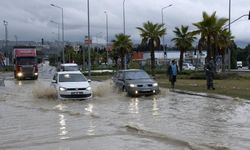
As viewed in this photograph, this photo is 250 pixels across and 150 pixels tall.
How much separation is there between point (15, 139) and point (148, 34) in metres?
49.2

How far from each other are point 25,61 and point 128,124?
4108 cm

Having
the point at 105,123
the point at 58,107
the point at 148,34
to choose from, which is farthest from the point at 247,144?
the point at 148,34

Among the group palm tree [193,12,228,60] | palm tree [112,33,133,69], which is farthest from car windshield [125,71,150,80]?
palm tree [112,33,133,69]

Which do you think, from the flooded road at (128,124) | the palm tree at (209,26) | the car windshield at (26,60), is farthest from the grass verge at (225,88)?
the car windshield at (26,60)

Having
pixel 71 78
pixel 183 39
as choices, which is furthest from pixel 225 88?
pixel 183 39

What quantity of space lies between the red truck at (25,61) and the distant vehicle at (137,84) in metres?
27.5

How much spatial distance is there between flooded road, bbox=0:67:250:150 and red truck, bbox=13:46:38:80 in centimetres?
2964

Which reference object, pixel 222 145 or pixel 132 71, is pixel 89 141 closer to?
pixel 222 145

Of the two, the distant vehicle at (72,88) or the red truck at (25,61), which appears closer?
the distant vehicle at (72,88)

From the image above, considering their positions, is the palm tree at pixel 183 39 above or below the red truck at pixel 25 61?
above

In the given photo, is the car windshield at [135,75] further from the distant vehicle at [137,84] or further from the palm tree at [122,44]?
the palm tree at [122,44]

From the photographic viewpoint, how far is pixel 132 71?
93.1 feet

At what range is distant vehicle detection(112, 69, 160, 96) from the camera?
26156mm

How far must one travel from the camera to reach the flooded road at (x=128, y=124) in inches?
455
